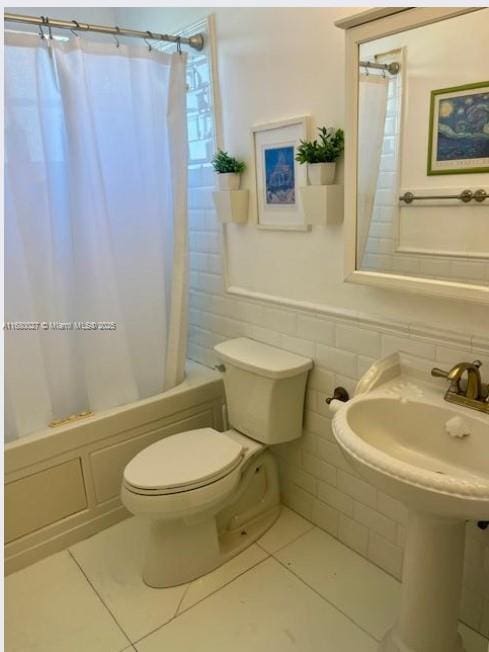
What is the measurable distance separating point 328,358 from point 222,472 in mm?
566

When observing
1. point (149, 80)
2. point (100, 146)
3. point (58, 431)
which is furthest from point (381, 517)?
point (149, 80)

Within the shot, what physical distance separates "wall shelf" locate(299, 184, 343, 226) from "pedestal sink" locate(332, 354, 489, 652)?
54 cm

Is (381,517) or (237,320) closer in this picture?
(381,517)

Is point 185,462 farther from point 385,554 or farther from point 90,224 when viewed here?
point 90,224

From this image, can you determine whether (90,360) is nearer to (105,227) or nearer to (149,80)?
(105,227)

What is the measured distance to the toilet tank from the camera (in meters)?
1.83

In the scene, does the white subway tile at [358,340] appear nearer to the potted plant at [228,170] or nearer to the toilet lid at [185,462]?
the toilet lid at [185,462]

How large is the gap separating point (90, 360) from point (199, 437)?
566 millimetres

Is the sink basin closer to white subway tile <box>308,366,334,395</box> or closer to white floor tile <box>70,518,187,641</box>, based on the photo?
white subway tile <box>308,366,334,395</box>

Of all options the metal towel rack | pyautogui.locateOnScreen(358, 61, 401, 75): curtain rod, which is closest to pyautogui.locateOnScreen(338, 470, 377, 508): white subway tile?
the metal towel rack

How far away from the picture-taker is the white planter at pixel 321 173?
5.13 ft

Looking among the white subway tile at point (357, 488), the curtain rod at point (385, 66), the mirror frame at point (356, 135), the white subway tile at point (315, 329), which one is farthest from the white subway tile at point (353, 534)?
the curtain rod at point (385, 66)

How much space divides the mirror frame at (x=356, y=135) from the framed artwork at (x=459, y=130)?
0.61ft

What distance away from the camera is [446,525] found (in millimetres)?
1250
